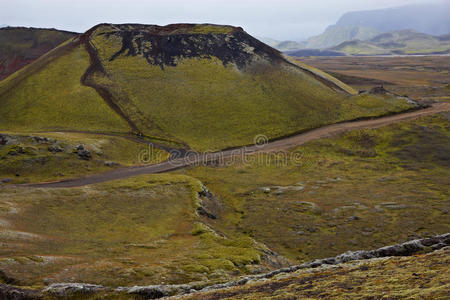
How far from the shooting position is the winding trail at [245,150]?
67.4 metres

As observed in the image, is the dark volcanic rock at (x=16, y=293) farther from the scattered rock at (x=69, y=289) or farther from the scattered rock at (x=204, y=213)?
the scattered rock at (x=204, y=213)

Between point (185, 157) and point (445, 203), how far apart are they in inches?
2255

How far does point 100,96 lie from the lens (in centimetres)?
11081

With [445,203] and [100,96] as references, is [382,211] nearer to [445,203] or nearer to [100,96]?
[445,203]

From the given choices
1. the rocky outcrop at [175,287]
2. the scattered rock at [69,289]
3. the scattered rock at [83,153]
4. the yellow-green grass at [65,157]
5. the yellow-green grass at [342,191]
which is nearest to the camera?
the rocky outcrop at [175,287]

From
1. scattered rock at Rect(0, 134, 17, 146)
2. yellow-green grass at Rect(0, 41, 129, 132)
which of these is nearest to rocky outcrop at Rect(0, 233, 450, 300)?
scattered rock at Rect(0, 134, 17, 146)

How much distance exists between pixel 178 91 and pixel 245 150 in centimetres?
3977

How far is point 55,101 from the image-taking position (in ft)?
359

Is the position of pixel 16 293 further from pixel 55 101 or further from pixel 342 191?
pixel 55 101

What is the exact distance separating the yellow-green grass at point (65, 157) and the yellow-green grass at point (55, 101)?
14.4m

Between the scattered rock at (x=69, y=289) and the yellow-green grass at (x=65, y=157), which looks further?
the yellow-green grass at (x=65, y=157)

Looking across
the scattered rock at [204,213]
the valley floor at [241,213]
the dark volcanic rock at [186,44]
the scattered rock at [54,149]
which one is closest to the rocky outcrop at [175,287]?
the valley floor at [241,213]

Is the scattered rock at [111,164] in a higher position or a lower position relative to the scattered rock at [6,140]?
lower

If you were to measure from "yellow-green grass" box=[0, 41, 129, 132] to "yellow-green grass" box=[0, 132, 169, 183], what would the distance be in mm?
14396
